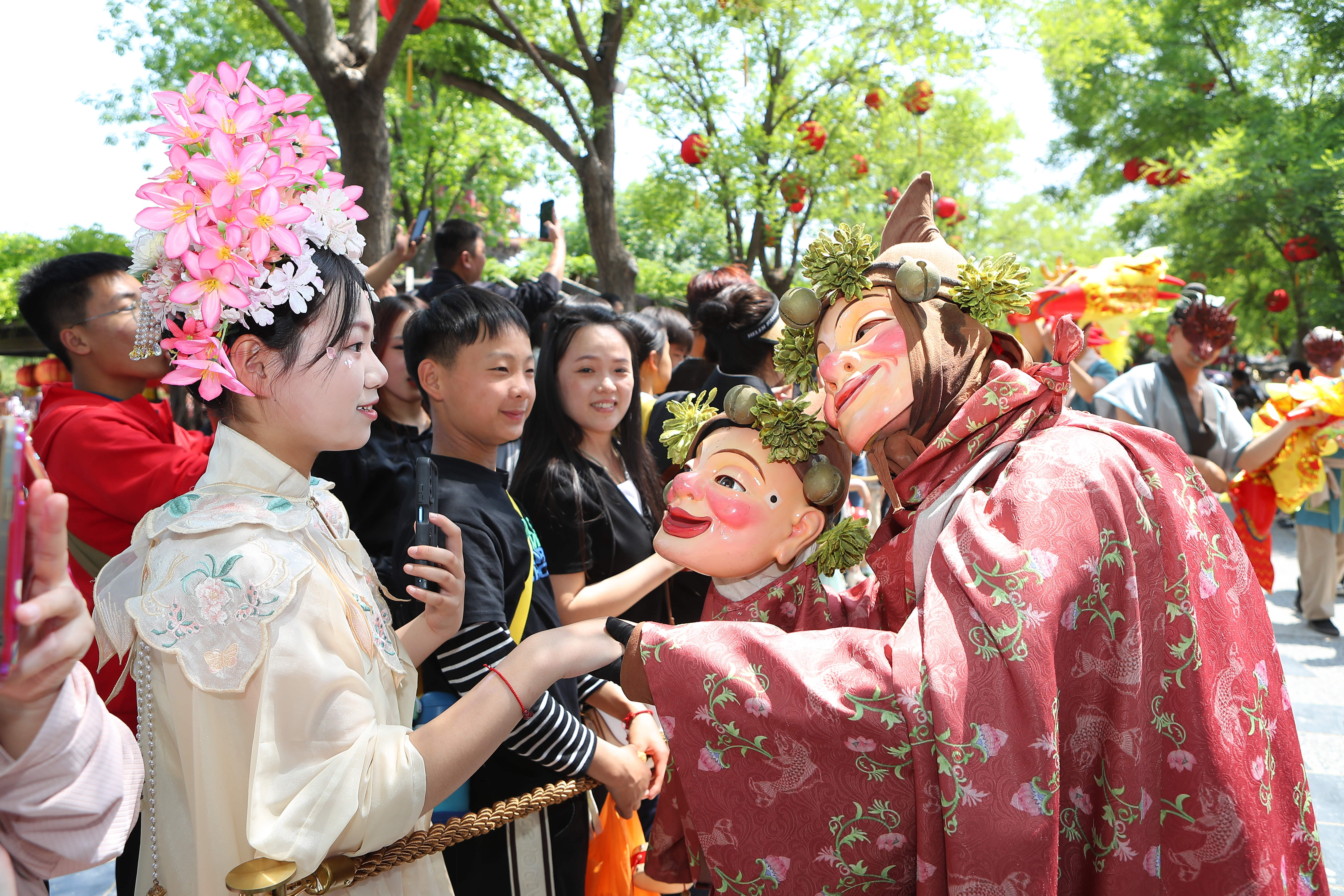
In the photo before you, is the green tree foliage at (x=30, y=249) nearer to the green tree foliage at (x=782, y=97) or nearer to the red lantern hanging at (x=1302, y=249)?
the green tree foliage at (x=782, y=97)

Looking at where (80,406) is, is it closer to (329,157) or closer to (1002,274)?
(329,157)

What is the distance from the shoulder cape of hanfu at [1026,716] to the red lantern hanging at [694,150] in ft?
33.9

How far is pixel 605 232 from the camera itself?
9422mm

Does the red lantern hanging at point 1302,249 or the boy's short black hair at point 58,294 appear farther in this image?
the red lantern hanging at point 1302,249

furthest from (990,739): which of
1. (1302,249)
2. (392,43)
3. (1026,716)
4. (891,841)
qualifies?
(1302,249)

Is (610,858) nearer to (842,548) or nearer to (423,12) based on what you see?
(842,548)

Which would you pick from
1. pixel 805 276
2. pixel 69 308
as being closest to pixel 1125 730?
pixel 805 276

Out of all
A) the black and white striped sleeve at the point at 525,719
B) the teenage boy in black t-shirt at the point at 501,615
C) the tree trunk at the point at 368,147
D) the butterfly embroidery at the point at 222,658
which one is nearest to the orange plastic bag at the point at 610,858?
the teenage boy in black t-shirt at the point at 501,615

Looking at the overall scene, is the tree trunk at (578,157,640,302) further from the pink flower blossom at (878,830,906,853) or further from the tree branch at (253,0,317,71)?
the pink flower blossom at (878,830,906,853)

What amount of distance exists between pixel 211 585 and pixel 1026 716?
4.43 ft

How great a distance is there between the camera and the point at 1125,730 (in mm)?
1539

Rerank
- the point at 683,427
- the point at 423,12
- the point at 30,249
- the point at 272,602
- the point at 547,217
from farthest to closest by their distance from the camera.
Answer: the point at 30,249, the point at 423,12, the point at 547,217, the point at 683,427, the point at 272,602

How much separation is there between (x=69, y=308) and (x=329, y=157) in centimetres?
176

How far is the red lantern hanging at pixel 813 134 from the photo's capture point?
11.7m
